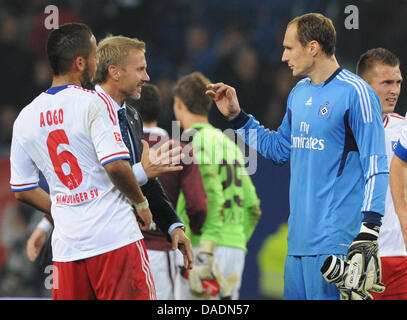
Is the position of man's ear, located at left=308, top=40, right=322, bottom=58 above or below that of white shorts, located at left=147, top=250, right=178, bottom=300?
above

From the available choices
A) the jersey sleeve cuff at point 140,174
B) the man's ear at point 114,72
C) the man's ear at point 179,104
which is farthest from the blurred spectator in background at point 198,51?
the jersey sleeve cuff at point 140,174

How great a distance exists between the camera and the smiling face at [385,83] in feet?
15.3

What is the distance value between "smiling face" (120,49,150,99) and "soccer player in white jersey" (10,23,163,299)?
529mm

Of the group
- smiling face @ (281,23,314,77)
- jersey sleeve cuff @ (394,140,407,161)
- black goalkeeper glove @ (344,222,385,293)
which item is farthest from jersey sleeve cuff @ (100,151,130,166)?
jersey sleeve cuff @ (394,140,407,161)

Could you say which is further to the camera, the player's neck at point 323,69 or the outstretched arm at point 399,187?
the outstretched arm at point 399,187

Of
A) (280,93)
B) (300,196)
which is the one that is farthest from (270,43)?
(300,196)

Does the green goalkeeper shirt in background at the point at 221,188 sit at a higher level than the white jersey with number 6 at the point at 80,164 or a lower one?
lower

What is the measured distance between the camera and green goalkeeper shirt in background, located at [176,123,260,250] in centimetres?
602

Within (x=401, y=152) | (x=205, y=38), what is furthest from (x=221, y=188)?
(x=205, y=38)

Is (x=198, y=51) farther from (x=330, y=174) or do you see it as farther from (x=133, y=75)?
(x=330, y=174)

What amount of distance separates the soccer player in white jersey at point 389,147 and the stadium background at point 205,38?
3929 millimetres

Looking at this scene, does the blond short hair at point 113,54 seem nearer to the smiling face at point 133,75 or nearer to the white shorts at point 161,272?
the smiling face at point 133,75

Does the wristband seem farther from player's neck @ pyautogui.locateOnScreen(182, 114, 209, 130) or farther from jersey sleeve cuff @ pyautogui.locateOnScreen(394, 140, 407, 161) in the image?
player's neck @ pyautogui.locateOnScreen(182, 114, 209, 130)
